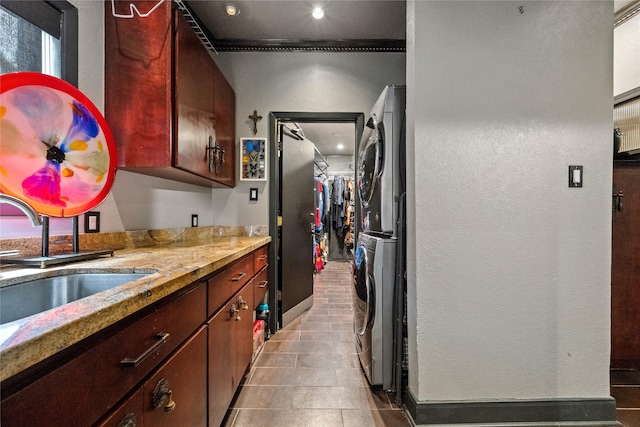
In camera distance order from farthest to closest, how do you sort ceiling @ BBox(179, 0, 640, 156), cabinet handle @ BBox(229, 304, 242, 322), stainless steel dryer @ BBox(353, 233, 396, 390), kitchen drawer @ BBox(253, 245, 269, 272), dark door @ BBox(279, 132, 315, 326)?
dark door @ BBox(279, 132, 315, 326)
ceiling @ BBox(179, 0, 640, 156)
kitchen drawer @ BBox(253, 245, 269, 272)
stainless steel dryer @ BBox(353, 233, 396, 390)
cabinet handle @ BBox(229, 304, 242, 322)

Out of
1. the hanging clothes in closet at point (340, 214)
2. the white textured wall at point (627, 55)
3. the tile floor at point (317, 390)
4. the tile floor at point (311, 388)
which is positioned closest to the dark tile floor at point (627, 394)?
the tile floor at point (317, 390)

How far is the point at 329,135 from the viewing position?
502 centimetres

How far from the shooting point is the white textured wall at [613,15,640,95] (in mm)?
1810

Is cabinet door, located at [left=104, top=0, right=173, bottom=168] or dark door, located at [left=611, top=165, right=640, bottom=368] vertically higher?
cabinet door, located at [left=104, top=0, right=173, bottom=168]

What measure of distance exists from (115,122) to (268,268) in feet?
5.02

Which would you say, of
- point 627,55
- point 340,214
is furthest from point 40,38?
point 340,214

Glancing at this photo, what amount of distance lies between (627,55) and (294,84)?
2.46 metres

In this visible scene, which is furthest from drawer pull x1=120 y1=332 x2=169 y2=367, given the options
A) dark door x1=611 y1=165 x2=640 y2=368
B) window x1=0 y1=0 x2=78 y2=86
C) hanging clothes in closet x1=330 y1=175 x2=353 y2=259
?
hanging clothes in closet x1=330 y1=175 x2=353 y2=259

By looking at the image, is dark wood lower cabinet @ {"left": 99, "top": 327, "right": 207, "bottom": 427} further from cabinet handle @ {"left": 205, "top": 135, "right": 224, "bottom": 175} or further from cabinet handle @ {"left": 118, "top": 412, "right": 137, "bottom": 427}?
cabinet handle @ {"left": 205, "top": 135, "right": 224, "bottom": 175}

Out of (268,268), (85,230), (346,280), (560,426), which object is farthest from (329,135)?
(560,426)

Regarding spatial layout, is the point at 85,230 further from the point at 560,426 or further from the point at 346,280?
→ the point at 346,280

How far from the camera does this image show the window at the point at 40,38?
41.8 inches

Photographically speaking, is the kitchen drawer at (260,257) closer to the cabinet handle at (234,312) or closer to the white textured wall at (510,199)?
the cabinet handle at (234,312)

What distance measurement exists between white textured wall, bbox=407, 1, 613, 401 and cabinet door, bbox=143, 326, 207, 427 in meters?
1.00
